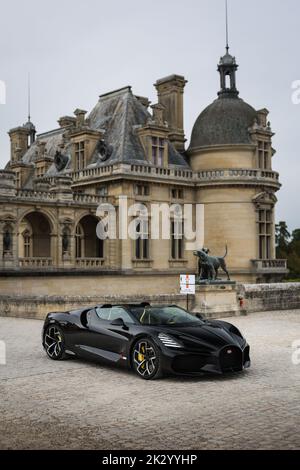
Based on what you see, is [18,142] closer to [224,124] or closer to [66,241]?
[224,124]

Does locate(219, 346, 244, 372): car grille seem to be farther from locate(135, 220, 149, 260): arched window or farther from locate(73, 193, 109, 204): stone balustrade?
locate(135, 220, 149, 260): arched window

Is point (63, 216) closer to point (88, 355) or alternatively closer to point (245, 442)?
point (88, 355)

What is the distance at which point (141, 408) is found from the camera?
8.45 m

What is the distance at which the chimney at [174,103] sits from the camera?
40.4m

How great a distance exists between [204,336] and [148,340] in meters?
0.93

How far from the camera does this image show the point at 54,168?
41.6 metres

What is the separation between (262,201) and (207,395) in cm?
2963

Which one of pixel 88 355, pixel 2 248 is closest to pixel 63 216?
pixel 2 248

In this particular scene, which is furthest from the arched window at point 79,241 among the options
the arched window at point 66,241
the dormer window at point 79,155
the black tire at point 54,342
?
the black tire at point 54,342

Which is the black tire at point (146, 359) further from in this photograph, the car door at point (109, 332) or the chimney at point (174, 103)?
the chimney at point (174, 103)

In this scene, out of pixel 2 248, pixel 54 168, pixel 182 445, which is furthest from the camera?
pixel 54 168

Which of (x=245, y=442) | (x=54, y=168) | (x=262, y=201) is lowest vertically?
(x=245, y=442)

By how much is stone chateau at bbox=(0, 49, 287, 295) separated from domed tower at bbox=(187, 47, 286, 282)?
59 millimetres

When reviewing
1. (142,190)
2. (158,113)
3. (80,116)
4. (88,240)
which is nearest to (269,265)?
(142,190)
